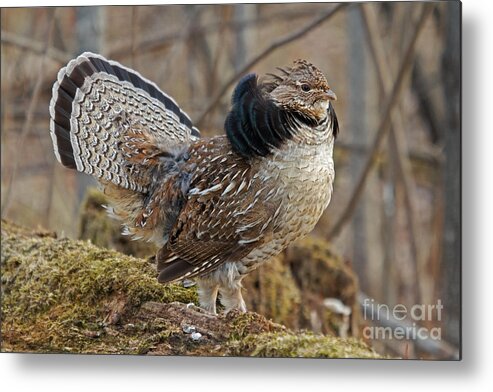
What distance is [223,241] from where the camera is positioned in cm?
407

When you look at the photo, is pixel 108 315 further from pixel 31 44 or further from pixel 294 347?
pixel 31 44

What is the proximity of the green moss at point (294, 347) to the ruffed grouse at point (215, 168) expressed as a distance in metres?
0.20

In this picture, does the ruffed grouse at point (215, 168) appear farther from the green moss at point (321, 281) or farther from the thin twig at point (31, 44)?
the green moss at point (321, 281)

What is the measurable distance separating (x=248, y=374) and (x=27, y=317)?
1.20m

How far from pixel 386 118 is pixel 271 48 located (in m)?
0.70

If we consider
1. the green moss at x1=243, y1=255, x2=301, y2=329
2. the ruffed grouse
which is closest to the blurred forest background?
the ruffed grouse

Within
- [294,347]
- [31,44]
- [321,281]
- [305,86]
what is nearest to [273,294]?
[321,281]

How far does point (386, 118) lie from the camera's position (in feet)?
15.0

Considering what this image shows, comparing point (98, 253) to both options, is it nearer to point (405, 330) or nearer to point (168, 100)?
point (168, 100)

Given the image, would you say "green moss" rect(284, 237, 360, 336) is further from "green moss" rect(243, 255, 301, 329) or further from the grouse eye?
the grouse eye

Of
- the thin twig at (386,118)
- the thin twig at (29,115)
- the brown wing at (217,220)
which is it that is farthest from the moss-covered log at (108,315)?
the thin twig at (386,118)

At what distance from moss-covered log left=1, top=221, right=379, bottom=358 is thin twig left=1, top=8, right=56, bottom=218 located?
159mm

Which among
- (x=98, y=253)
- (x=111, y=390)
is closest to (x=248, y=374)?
(x=111, y=390)

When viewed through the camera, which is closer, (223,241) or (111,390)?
(223,241)
